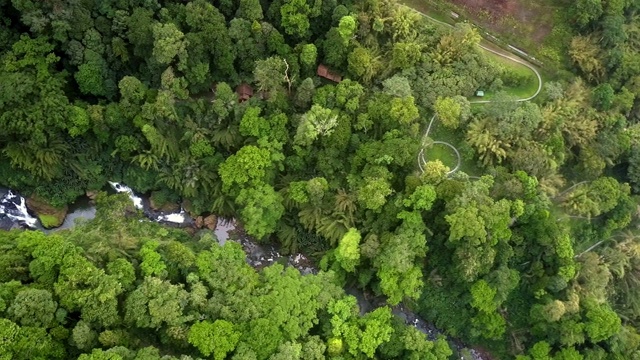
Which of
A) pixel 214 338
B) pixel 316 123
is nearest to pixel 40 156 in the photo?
pixel 214 338

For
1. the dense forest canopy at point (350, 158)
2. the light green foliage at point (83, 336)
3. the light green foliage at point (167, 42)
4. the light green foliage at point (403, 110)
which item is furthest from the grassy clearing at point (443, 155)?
the light green foliage at point (83, 336)

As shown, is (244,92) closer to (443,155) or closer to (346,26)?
(346,26)

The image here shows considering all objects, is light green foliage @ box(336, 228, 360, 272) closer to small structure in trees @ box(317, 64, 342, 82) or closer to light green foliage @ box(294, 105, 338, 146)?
light green foliage @ box(294, 105, 338, 146)

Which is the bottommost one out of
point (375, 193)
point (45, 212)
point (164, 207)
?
point (45, 212)

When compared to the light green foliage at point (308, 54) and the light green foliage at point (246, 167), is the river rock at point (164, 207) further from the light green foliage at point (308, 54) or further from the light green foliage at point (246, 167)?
the light green foliage at point (308, 54)

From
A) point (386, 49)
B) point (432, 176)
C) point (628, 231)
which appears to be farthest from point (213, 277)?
point (628, 231)

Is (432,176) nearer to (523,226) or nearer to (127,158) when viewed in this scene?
(523,226)
